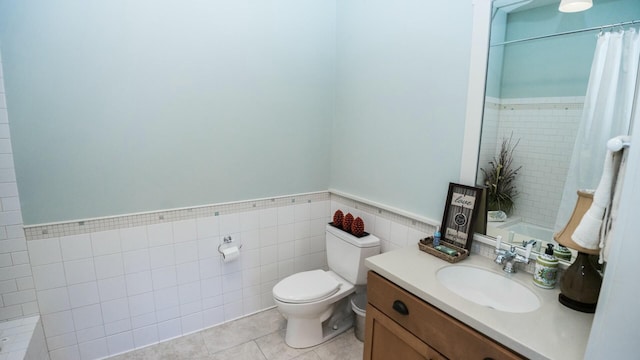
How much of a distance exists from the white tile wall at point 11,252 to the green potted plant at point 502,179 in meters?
2.43

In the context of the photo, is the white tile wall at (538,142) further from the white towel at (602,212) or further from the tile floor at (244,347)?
the tile floor at (244,347)

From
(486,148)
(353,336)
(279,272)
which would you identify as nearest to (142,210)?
(279,272)

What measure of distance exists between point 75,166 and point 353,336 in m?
2.06

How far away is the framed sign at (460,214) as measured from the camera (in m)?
1.57

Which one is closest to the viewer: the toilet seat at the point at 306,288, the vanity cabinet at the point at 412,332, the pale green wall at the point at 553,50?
the vanity cabinet at the point at 412,332

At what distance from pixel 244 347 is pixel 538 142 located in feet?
6.87

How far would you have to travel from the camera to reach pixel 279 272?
2.49 metres

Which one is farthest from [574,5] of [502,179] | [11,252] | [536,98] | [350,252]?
[11,252]

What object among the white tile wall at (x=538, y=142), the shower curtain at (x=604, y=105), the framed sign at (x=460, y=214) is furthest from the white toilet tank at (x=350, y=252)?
the shower curtain at (x=604, y=105)

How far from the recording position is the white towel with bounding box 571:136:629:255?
977mm

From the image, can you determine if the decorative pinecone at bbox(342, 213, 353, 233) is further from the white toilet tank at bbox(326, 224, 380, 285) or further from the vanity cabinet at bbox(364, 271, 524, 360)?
the vanity cabinet at bbox(364, 271, 524, 360)

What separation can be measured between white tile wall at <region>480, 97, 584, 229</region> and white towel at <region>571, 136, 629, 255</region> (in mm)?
376

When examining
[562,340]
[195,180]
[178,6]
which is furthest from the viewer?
[195,180]

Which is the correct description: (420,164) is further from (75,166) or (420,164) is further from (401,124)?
(75,166)
